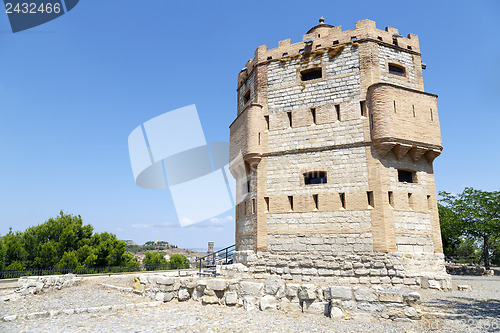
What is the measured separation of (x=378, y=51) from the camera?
1471cm

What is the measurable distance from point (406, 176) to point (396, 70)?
204 inches

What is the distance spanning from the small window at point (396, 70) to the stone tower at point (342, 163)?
5 centimetres

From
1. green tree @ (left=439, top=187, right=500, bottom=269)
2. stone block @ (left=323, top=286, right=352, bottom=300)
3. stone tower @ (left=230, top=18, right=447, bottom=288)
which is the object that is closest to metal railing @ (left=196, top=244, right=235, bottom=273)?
stone tower @ (left=230, top=18, right=447, bottom=288)

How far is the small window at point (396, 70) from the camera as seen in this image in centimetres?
1509

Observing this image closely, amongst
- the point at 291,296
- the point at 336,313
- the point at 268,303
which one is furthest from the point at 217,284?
the point at 336,313

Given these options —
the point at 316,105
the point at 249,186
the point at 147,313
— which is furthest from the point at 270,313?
the point at 316,105

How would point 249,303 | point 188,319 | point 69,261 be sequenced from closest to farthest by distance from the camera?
point 188,319 → point 249,303 → point 69,261

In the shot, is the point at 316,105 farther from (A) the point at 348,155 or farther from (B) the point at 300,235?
(B) the point at 300,235

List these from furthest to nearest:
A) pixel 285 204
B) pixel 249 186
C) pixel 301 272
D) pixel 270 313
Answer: pixel 249 186 → pixel 285 204 → pixel 301 272 → pixel 270 313

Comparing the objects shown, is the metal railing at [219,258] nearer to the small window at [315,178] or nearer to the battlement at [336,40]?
the small window at [315,178]

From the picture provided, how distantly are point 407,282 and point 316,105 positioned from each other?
27.3ft

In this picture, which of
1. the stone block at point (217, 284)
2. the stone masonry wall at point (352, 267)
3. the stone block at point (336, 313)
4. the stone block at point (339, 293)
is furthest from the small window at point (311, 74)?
the stone block at point (336, 313)

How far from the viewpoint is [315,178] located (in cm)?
1432

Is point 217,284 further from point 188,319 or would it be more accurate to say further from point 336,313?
point 336,313
